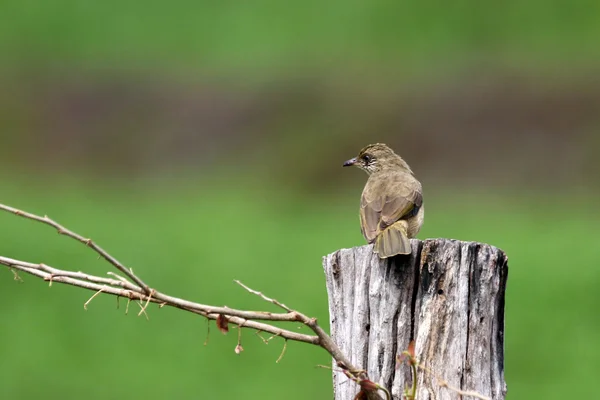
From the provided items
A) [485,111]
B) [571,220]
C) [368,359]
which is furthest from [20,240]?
[368,359]

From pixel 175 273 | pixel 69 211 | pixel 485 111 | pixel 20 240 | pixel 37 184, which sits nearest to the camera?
pixel 175 273

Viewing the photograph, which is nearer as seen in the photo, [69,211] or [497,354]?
[497,354]

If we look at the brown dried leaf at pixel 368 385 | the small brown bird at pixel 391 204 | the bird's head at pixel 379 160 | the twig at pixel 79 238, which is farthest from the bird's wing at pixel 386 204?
the twig at pixel 79 238

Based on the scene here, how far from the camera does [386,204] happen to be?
7926 mm

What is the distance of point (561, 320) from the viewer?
54.3 feet

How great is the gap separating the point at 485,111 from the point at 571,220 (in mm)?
6087

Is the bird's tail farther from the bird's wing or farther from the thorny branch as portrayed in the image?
the bird's wing

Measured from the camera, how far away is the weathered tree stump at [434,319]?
495 cm

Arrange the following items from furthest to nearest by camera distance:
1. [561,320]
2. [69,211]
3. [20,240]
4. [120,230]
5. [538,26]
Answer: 1. [538,26]
2. [69,211]
3. [120,230]
4. [20,240]
5. [561,320]

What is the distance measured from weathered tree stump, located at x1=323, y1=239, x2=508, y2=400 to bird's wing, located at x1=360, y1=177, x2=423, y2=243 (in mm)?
2014

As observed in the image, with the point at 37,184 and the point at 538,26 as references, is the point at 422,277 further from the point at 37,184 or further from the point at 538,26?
the point at 538,26

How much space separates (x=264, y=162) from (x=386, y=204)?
65.0ft

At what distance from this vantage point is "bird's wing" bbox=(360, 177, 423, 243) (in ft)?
24.5

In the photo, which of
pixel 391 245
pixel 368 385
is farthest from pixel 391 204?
pixel 368 385
